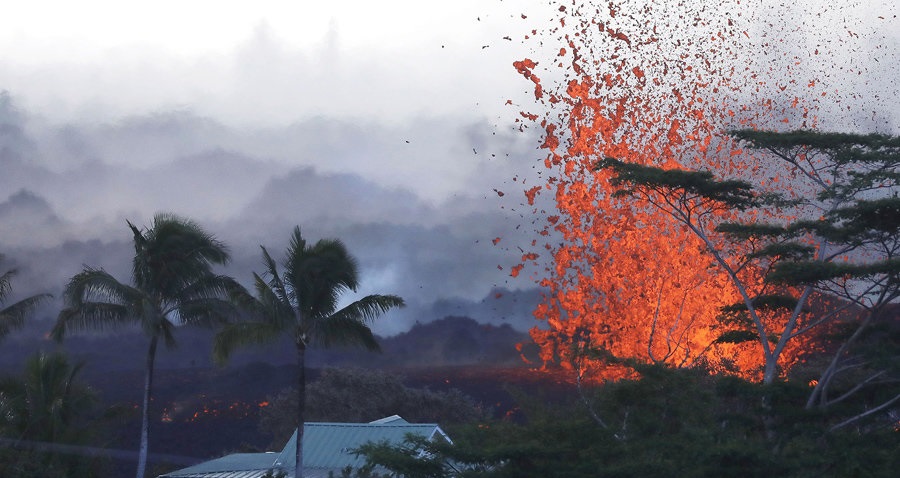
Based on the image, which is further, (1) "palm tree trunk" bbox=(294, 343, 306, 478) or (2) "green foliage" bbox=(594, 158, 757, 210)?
(1) "palm tree trunk" bbox=(294, 343, 306, 478)

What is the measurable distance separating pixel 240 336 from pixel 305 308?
2.27 metres

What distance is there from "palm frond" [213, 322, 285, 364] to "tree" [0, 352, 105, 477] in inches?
247

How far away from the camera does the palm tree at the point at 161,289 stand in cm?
3828

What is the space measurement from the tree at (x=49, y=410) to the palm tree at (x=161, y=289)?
280 cm

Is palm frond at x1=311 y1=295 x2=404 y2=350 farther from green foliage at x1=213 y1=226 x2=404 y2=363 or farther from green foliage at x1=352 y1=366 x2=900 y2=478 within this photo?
green foliage at x1=352 y1=366 x2=900 y2=478

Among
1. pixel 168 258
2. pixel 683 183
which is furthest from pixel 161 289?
pixel 683 183

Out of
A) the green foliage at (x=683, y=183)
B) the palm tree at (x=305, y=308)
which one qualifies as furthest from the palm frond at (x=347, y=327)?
the green foliage at (x=683, y=183)

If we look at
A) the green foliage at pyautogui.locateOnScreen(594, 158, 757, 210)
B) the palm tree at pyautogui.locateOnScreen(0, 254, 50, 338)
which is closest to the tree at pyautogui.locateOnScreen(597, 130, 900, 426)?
the green foliage at pyautogui.locateOnScreen(594, 158, 757, 210)

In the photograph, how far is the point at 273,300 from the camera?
37.2 meters

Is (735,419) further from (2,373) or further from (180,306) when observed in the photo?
(2,373)

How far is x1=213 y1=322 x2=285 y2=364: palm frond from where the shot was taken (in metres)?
37.2

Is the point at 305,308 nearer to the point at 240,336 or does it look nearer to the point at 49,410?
the point at 240,336

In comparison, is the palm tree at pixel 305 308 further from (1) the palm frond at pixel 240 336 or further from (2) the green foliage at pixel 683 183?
(2) the green foliage at pixel 683 183

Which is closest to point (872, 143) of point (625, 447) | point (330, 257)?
point (625, 447)
